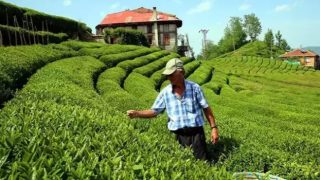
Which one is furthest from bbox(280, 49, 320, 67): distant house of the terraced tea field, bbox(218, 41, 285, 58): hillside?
the terraced tea field

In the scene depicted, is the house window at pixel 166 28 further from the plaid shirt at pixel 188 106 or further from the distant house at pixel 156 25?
the plaid shirt at pixel 188 106

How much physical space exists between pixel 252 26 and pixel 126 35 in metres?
65.8

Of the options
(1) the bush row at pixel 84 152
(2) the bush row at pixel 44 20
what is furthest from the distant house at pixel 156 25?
(1) the bush row at pixel 84 152

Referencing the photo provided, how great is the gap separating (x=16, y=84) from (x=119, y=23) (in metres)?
45.4

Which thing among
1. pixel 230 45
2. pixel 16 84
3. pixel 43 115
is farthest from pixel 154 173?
pixel 230 45

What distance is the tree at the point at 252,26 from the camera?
4028 inches

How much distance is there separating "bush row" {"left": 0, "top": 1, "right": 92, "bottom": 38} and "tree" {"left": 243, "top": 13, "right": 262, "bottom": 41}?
68095 mm

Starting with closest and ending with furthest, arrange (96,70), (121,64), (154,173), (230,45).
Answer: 1. (154,173)
2. (96,70)
3. (121,64)
4. (230,45)

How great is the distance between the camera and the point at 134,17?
57.8 metres

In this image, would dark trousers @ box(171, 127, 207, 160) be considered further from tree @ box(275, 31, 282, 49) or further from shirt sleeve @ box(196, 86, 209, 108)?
tree @ box(275, 31, 282, 49)

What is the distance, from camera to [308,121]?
55.6 ft

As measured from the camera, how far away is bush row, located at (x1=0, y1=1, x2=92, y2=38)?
28516 mm

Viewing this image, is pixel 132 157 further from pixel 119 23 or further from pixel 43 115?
pixel 119 23

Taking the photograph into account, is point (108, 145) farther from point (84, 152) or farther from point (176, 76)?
point (176, 76)
